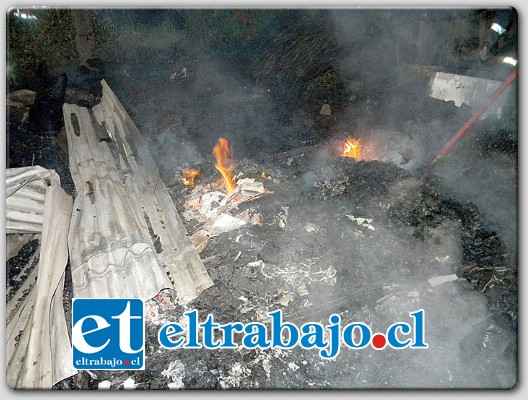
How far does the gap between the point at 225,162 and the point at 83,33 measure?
315cm

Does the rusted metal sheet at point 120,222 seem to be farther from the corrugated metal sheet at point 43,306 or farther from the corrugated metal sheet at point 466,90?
the corrugated metal sheet at point 466,90

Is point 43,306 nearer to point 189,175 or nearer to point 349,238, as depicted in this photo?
point 189,175

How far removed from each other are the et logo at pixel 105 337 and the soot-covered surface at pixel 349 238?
0.25 meters

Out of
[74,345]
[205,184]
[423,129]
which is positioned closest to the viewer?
[74,345]

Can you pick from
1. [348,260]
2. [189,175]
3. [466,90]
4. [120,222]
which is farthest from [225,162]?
[466,90]

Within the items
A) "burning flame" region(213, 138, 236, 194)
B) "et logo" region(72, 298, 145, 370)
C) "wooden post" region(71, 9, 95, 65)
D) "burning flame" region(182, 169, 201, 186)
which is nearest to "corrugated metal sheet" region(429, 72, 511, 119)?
"burning flame" region(213, 138, 236, 194)

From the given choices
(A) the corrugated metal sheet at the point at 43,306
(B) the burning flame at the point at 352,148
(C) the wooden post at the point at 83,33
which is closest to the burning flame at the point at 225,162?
(B) the burning flame at the point at 352,148

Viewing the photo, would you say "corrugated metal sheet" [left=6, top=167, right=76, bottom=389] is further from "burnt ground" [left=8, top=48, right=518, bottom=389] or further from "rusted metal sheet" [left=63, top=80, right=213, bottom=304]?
"burnt ground" [left=8, top=48, right=518, bottom=389]

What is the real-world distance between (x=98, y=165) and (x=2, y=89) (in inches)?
56.5

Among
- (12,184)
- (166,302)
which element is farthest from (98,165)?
(166,302)

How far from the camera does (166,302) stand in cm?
351

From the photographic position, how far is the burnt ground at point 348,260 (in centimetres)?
311

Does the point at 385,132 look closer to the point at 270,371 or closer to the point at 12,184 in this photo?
the point at 270,371

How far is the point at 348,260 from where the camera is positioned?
3902 millimetres
